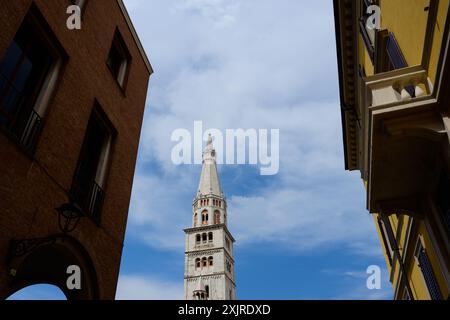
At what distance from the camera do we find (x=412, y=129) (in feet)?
18.5

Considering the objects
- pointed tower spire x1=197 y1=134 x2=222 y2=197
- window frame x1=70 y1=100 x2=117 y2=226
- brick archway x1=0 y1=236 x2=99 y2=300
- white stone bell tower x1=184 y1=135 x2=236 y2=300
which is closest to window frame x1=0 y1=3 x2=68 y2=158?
window frame x1=70 y1=100 x2=117 y2=226

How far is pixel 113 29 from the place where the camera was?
11320mm

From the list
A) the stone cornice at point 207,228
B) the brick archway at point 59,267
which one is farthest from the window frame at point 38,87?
the stone cornice at point 207,228

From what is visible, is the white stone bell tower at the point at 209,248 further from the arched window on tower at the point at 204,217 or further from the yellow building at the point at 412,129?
the yellow building at the point at 412,129

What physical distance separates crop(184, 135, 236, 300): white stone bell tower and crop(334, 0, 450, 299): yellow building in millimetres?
65077

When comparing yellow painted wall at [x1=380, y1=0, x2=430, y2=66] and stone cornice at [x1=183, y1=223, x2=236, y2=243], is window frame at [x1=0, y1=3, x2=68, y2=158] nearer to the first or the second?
yellow painted wall at [x1=380, y1=0, x2=430, y2=66]

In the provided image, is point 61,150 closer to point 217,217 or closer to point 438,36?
point 438,36

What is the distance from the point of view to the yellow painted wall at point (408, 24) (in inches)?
243

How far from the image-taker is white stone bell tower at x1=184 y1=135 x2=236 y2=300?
72125mm

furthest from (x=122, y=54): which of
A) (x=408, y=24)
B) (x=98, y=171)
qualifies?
(x=408, y=24)

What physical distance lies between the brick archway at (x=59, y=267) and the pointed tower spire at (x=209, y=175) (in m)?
77.8

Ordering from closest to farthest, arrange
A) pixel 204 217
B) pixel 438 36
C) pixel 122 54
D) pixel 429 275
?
1. pixel 438 36
2. pixel 429 275
3. pixel 122 54
4. pixel 204 217

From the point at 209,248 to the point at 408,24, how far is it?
238 ft

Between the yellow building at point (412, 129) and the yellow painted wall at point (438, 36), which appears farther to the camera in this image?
the yellow building at point (412, 129)
